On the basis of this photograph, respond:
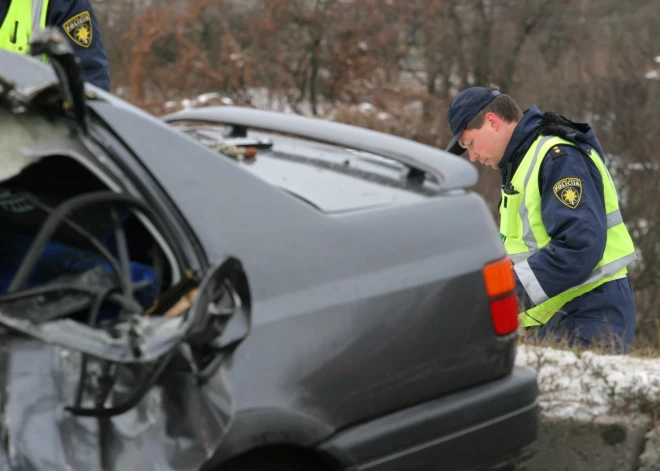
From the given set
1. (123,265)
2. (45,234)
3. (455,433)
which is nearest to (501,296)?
(455,433)

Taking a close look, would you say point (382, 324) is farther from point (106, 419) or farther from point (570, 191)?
point (570, 191)

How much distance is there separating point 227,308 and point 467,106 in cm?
245

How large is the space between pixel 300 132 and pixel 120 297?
103 cm

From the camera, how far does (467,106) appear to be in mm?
4449

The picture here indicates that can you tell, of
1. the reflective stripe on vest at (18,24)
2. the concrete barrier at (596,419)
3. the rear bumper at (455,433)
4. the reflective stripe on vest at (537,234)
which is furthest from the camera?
the reflective stripe on vest at (537,234)

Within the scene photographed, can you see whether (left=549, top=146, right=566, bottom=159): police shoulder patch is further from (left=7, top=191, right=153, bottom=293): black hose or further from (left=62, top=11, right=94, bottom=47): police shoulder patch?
(left=7, top=191, right=153, bottom=293): black hose

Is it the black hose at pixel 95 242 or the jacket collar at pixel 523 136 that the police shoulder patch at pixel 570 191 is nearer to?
the jacket collar at pixel 523 136

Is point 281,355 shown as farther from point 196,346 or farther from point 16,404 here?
point 16,404

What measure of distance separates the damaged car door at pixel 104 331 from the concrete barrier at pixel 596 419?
1398 mm

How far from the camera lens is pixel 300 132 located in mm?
3078

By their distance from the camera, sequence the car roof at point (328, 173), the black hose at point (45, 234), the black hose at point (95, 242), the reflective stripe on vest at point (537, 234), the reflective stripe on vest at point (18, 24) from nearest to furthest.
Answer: the black hose at point (45, 234) < the black hose at point (95, 242) < the car roof at point (328, 173) < the reflective stripe on vest at point (18, 24) < the reflective stripe on vest at point (537, 234)

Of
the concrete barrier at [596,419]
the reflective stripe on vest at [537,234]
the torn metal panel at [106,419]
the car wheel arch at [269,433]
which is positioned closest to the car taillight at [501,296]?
the car wheel arch at [269,433]

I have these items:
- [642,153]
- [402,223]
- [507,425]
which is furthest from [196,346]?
[642,153]

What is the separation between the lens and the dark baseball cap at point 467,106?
443cm
